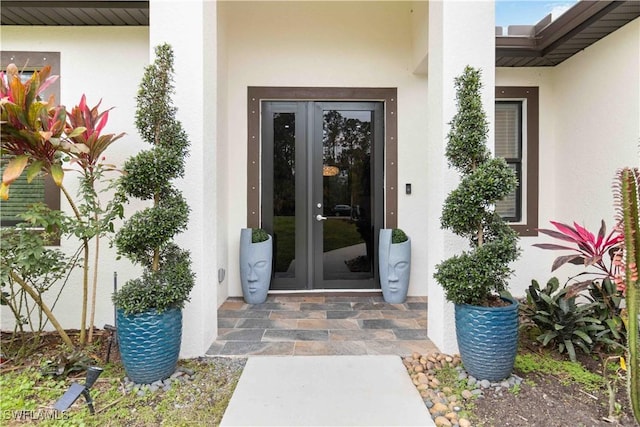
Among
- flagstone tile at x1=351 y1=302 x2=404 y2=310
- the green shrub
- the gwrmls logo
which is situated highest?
the green shrub

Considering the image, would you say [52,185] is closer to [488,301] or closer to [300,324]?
[300,324]

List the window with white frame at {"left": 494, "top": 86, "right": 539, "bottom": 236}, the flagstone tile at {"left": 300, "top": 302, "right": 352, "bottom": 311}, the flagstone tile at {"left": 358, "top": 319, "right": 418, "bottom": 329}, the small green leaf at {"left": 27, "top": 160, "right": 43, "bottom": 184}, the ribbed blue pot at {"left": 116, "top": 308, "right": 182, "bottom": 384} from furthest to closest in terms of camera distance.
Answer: the window with white frame at {"left": 494, "top": 86, "right": 539, "bottom": 236}
the flagstone tile at {"left": 300, "top": 302, "right": 352, "bottom": 311}
the flagstone tile at {"left": 358, "top": 319, "right": 418, "bottom": 329}
the small green leaf at {"left": 27, "top": 160, "right": 43, "bottom": 184}
the ribbed blue pot at {"left": 116, "top": 308, "right": 182, "bottom": 384}

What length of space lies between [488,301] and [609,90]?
3072mm

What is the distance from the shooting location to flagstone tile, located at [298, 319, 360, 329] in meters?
3.41

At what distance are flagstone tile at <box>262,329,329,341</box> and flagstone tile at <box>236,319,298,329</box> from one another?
Answer: 0.33 ft

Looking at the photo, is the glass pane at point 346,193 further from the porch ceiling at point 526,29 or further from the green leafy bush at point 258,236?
the porch ceiling at point 526,29

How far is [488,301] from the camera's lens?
8.23 feet

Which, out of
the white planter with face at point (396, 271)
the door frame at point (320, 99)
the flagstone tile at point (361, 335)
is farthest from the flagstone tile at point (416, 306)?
the door frame at point (320, 99)

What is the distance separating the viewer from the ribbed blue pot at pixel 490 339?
90.5 inches

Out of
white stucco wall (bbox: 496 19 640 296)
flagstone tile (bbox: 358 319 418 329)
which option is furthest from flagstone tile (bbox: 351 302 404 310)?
white stucco wall (bbox: 496 19 640 296)

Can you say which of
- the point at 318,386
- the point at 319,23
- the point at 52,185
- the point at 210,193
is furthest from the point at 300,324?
the point at 319,23

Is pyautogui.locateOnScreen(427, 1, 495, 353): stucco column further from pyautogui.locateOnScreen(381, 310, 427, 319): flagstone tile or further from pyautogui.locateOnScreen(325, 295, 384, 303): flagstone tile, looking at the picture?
pyautogui.locateOnScreen(325, 295, 384, 303): flagstone tile

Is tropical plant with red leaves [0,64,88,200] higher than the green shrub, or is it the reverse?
tropical plant with red leaves [0,64,88,200]

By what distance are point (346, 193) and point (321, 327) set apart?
1818 millimetres
